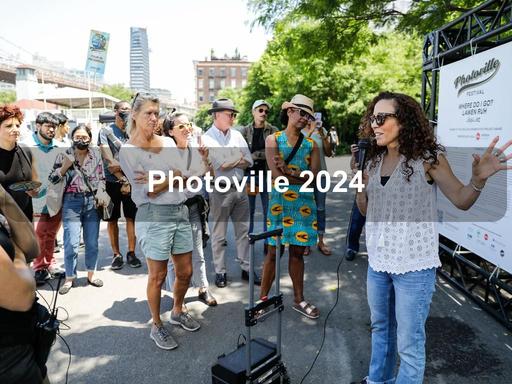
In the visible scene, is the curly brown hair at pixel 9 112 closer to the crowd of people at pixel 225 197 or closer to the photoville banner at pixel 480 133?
the crowd of people at pixel 225 197

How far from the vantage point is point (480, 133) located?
13.7 ft

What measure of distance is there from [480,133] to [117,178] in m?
4.41

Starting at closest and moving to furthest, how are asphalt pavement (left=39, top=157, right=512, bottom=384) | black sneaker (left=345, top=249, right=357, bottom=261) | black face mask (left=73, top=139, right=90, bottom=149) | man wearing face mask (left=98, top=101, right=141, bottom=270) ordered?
asphalt pavement (left=39, top=157, right=512, bottom=384)
black face mask (left=73, top=139, right=90, bottom=149)
man wearing face mask (left=98, top=101, right=141, bottom=270)
black sneaker (left=345, top=249, right=357, bottom=261)

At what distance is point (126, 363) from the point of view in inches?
125

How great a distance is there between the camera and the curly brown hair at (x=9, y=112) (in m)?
3.86

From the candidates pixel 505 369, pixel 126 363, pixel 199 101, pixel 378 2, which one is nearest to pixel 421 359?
pixel 505 369

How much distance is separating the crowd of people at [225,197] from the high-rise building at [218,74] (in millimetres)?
113326

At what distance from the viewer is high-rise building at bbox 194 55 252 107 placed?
4540 inches

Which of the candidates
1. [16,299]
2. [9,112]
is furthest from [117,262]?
[16,299]

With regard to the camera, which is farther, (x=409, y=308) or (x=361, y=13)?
(x=361, y=13)

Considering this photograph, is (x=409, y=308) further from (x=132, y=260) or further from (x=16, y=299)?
(x=132, y=260)

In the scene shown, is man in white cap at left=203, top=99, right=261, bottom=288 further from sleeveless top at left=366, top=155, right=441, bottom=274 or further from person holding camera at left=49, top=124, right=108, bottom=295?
sleeveless top at left=366, top=155, right=441, bottom=274

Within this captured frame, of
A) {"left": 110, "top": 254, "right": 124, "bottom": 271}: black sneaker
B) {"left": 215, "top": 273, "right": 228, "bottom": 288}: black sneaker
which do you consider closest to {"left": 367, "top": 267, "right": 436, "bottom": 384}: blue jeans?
{"left": 215, "top": 273, "right": 228, "bottom": 288}: black sneaker

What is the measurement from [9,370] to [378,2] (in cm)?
811
